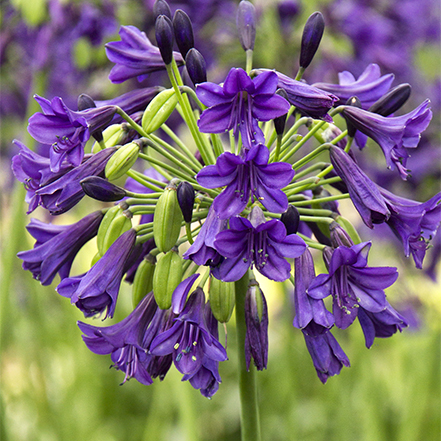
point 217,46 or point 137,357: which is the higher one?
point 217,46

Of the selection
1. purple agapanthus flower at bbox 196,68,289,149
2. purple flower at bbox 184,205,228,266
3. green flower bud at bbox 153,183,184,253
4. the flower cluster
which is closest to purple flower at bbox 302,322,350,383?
the flower cluster

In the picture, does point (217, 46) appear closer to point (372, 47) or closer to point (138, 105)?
point (372, 47)

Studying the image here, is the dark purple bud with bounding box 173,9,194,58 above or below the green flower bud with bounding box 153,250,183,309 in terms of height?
above

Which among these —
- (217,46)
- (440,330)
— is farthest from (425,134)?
(217,46)

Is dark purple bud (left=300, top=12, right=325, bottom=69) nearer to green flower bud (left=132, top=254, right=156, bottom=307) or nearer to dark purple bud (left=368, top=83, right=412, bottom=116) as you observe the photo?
dark purple bud (left=368, top=83, right=412, bottom=116)

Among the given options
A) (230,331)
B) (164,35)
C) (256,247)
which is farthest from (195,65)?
(230,331)
